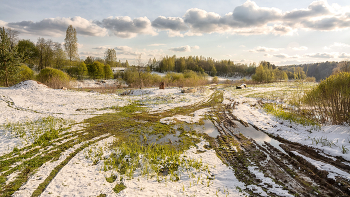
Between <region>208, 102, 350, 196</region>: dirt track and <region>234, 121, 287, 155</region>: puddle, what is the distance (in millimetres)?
218

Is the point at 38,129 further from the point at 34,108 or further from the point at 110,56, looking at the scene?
the point at 110,56

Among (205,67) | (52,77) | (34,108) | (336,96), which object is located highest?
(205,67)

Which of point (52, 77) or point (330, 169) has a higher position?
point (52, 77)

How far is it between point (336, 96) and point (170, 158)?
8.70m

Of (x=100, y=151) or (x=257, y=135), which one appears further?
(x=257, y=135)

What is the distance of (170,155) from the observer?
19.6 feet

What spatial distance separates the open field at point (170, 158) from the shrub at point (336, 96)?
1.91 ft

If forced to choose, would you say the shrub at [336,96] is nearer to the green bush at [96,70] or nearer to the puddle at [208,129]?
the puddle at [208,129]

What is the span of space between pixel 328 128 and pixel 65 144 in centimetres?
1224

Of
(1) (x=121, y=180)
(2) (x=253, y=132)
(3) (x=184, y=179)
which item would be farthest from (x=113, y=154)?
(2) (x=253, y=132)

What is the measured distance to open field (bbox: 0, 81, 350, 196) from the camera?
4230mm

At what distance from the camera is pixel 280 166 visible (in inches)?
206

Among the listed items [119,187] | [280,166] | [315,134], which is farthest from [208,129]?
[119,187]

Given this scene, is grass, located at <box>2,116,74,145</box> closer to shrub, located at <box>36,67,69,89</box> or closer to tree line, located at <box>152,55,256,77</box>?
shrub, located at <box>36,67,69,89</box>
